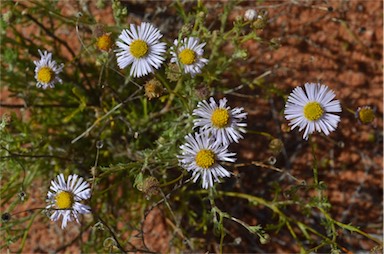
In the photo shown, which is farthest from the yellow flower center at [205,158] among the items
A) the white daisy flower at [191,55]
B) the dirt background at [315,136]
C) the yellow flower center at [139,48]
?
the dirt background at [315,136]

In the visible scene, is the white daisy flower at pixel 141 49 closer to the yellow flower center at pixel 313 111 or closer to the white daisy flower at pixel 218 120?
the white daisy flower at pixel 218 120

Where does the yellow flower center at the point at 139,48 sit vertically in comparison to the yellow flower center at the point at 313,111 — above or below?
above

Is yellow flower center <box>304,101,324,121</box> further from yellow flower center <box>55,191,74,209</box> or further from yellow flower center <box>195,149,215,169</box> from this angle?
yellow flower center <box>55,191,74,209</box>

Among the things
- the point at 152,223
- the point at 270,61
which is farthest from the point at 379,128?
the point at 152,223

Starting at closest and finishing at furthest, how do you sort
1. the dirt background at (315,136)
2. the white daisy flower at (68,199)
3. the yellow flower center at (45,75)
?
the white daisy flower at (68,199) → the yellow flower center at (45,75) → the dirt background at (315,136)

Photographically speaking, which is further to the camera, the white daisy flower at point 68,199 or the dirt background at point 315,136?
the dirt background at point 315,136

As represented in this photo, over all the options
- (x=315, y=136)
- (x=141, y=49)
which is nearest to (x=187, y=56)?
(x=141, y=49)

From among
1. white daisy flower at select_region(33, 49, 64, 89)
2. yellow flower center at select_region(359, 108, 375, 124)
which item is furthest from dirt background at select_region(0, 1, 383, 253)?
white daisy flower at select_region(33, 49, 64, 89)
